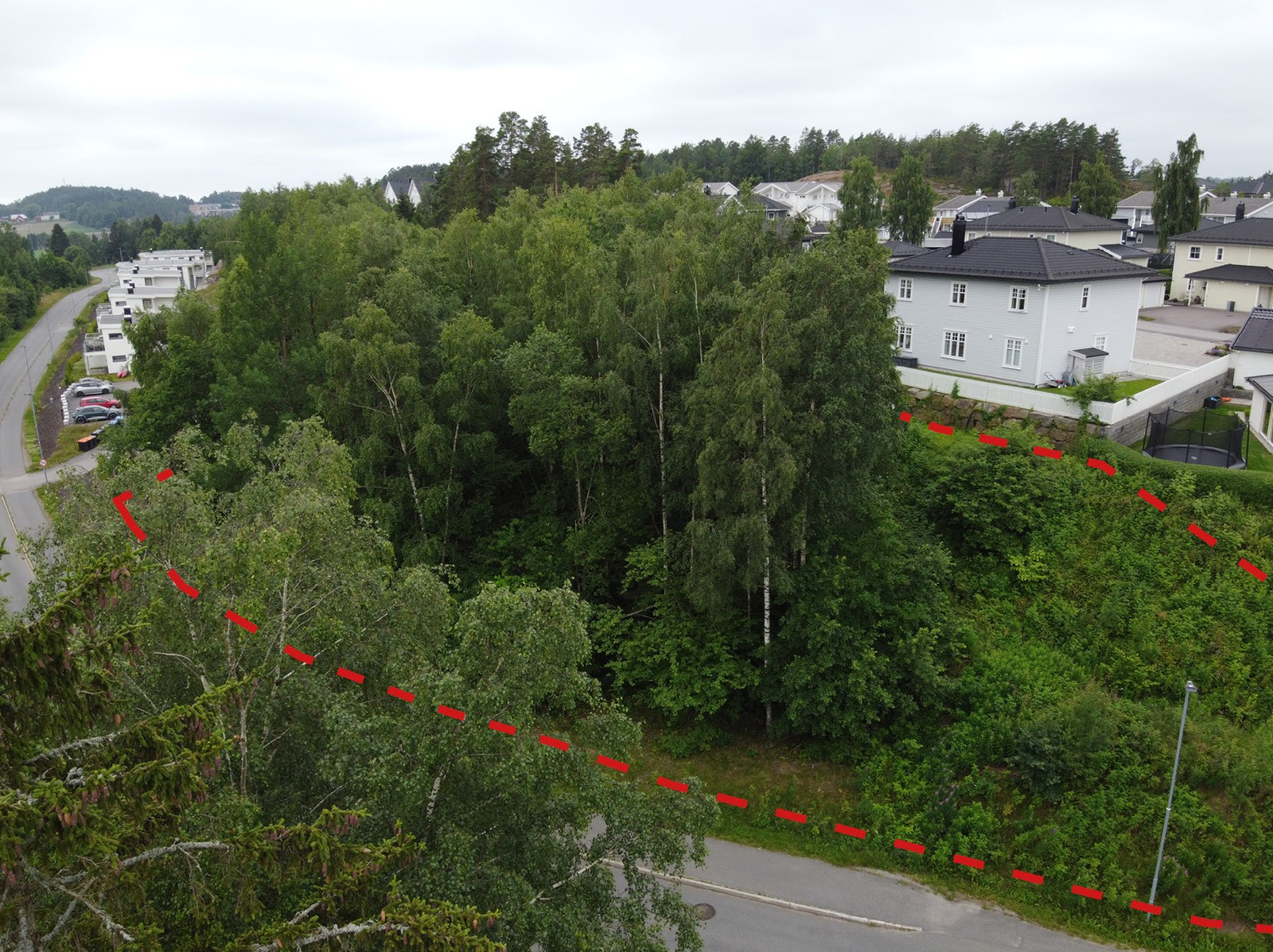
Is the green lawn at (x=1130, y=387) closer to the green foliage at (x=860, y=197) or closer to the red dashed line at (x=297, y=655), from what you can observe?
the green foliage at (x=860, y=197)

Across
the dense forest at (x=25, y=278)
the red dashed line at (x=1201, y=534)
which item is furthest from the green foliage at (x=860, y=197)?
the dense forest at (x=25, y=278)

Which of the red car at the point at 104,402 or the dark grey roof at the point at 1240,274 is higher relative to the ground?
the dark grey roof at the point at 1240,274

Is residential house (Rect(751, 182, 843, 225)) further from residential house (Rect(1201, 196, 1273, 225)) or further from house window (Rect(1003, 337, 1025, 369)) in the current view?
house window (Rect(1003, 337, 1025, 369))

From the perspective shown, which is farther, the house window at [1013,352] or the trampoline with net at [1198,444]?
the house window at [1013,352]

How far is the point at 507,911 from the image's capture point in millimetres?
7922

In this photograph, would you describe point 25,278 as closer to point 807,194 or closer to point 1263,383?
point 807,194

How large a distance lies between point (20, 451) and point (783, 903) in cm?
4460

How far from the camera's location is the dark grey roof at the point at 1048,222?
41.4 metres

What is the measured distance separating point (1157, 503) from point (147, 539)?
2076 centimetres

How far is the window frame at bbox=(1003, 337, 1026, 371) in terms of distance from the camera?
88.3ft

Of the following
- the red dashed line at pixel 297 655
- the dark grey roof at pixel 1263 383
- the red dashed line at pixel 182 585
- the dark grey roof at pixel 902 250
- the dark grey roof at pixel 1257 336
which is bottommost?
the red dashed line at pixel 297 655

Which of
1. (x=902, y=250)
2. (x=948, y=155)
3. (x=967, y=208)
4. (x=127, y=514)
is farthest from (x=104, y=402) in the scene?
(x=948, y=155)

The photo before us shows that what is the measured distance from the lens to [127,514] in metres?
11.0

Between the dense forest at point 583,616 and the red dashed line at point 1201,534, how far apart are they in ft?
0.83
